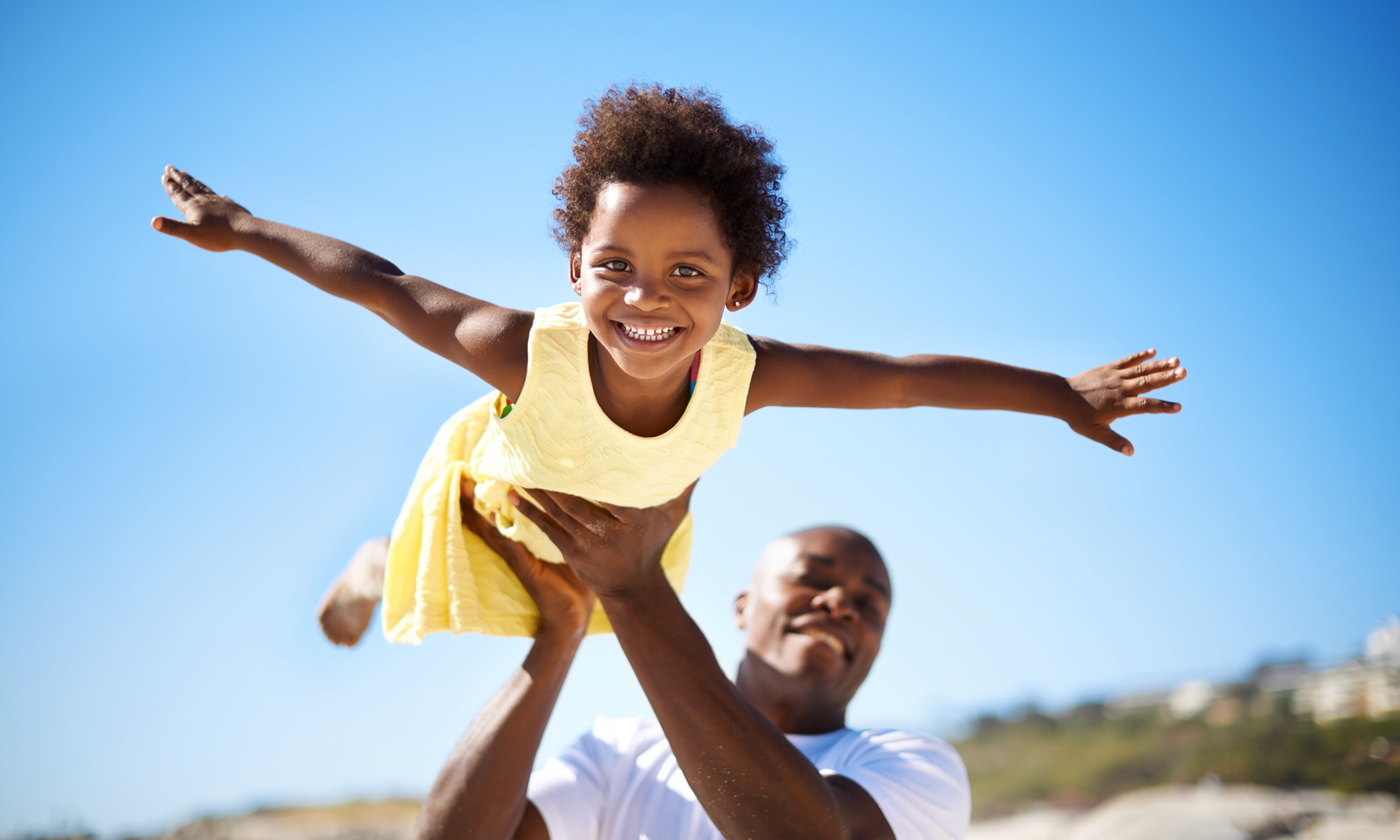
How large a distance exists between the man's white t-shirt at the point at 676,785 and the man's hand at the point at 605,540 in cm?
98

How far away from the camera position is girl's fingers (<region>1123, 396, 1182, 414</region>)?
3.15m

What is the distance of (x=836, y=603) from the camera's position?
13.9 ft

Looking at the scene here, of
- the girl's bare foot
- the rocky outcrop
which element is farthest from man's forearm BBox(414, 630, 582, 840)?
the rocky outcrop

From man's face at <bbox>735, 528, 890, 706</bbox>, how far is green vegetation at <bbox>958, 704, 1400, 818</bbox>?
12380 mm

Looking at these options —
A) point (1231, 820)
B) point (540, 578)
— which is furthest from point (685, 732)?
point (1231, 820)

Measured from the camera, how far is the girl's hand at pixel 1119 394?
3162 mm

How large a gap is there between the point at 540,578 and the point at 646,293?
55.1 inches

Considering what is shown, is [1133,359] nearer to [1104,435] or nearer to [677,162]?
[1104,435]

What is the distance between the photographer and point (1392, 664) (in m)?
13.2

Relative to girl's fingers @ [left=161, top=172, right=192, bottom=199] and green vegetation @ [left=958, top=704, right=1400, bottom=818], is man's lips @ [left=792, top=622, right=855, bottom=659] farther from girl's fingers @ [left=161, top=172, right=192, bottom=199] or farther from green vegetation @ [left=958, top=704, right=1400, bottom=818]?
green vegetation @ [left=958, top=704, right=1400, bottom=818]

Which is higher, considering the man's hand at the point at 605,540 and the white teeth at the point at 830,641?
the man's hand at the point at 605,540

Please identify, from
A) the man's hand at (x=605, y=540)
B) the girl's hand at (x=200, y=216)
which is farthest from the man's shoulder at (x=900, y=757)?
the girl's hand at (x=200, y=216)

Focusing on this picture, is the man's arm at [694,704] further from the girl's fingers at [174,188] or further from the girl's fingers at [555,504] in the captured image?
the girl's fingers at [174,188]

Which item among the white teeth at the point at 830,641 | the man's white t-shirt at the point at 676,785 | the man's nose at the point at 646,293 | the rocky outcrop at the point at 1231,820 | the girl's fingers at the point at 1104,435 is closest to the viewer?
the man's nose at the point at 646,293
